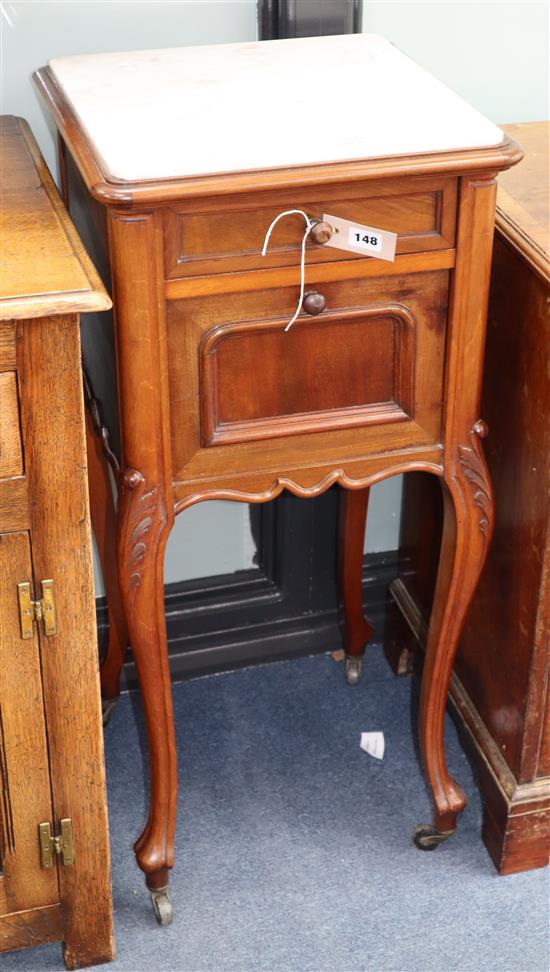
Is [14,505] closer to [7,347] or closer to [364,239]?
[7,347]

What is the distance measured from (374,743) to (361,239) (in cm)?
99

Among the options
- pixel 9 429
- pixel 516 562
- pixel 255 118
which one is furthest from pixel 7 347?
pixel 516 562

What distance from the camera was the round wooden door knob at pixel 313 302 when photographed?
1.37 meters

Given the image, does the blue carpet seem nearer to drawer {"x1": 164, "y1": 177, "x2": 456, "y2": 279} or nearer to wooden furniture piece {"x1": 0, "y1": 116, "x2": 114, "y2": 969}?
wooden furniture piece {"x1": 0, "y1": 116, "x2": 114, "y2": 969}

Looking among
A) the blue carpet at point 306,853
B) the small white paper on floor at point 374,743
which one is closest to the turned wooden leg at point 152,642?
the blue carpet at point 306,853

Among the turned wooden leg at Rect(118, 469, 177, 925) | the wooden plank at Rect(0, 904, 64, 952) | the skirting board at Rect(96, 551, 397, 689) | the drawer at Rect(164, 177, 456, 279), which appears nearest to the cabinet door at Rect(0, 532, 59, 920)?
the wooden plank at Rect(0, 904, 64, 952)

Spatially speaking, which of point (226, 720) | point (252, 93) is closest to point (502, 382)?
point (252, 93)

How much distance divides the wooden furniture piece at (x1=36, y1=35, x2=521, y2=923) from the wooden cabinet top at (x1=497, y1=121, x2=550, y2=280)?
14 cm

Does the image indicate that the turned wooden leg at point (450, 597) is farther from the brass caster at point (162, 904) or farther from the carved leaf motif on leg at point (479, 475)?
the brass caster at point (162, 904)

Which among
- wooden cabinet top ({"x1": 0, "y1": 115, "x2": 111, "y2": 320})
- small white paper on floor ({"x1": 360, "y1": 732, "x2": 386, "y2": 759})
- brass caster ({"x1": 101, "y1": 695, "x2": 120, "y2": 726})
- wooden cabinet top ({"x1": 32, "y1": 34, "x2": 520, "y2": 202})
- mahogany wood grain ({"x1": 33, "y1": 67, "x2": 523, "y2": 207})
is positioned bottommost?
small white paper on floor ({"x1": 360, "y1": 732, "x2": 386, "y2": 759})

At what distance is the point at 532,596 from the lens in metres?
1.65

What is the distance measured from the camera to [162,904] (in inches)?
67.6

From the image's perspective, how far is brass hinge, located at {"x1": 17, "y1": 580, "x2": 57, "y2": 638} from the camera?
1.39 meters

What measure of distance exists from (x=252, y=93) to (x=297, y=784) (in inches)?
42.9
